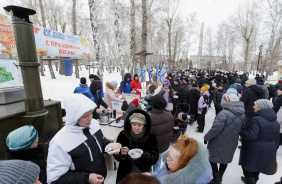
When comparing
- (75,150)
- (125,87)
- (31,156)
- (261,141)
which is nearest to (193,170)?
(75,150)

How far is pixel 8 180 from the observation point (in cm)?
80

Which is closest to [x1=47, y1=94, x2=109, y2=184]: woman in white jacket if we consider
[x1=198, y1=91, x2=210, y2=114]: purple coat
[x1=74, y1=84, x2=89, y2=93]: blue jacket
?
[x1=74, y1=84, x2=89, y2=93]: blue jacket

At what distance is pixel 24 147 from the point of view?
5.05 feet

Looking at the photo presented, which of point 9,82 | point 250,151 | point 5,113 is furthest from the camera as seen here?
point 9,82

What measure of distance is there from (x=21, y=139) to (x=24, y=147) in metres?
0.10

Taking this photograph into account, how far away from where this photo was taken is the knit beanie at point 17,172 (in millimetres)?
806

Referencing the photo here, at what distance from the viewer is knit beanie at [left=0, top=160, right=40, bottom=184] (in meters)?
0.81

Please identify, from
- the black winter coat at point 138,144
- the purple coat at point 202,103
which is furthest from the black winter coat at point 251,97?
the black winter coat at point 138,144

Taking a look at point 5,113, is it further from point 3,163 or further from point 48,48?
point 48,48

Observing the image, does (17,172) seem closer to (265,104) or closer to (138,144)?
(138,144)

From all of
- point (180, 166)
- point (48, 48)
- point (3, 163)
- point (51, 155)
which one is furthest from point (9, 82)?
point (48, 48)

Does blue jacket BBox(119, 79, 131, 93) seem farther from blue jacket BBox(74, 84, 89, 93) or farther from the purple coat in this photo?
the purple coat

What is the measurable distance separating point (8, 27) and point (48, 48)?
192 centimetres

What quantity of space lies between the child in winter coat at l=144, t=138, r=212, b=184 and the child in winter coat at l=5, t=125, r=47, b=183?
151 cm
